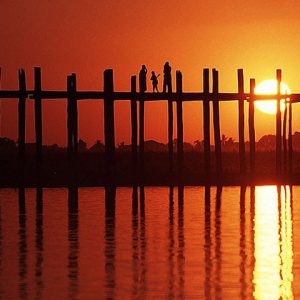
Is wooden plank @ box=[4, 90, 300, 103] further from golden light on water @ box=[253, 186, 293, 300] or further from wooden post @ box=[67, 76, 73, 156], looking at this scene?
golden light on water @ box=[253, 186, 293, 300]

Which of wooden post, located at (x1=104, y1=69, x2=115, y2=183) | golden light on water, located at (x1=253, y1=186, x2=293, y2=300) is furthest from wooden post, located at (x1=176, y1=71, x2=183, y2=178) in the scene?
golden light on water, located at (x1=253, y1=186, x2=293, y2=300)

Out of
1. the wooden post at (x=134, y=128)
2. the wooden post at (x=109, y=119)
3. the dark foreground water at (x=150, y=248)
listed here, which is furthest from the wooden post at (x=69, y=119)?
the dark foreground water at (x=150, y=248)

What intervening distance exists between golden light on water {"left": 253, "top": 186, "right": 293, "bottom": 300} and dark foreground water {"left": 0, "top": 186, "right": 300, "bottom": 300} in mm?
10

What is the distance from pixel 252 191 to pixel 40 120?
16.9 feet

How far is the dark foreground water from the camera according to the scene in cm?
1012

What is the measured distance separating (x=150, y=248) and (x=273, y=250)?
1.43 metres

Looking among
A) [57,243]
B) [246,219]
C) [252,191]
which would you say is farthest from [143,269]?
[252,191]

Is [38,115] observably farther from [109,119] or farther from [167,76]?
[167,76]

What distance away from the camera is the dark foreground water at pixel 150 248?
10117 mm

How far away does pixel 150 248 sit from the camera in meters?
13.5

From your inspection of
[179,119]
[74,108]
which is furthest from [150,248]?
[179,119]

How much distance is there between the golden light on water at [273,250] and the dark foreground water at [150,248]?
0.01 meters

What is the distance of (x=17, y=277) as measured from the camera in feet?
35.4

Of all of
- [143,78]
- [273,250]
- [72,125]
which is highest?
[143,78]
